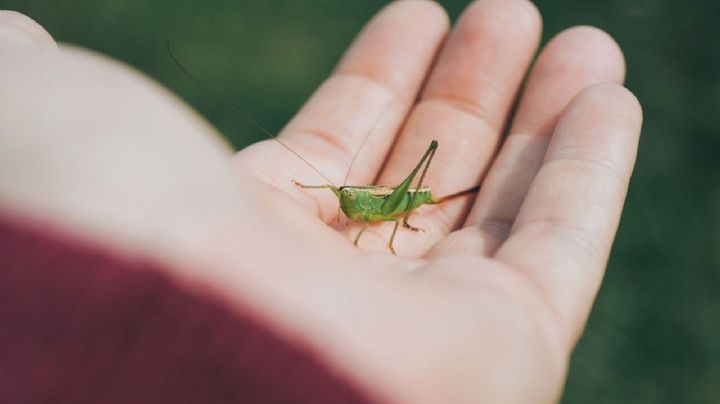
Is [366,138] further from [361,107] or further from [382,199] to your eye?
[382,199]

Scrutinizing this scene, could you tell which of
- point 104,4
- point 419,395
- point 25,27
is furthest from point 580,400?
point 104,4

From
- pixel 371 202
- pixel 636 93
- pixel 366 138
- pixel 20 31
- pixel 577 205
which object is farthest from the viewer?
pixel 636 93

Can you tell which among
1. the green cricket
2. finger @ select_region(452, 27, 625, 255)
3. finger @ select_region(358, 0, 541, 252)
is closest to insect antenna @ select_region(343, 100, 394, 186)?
finger @ select_region(358, 0, 541, 252)

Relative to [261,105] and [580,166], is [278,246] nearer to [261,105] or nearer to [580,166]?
[580,166]

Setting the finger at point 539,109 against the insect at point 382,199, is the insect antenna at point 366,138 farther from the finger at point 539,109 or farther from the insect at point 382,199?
the finger at point 539,109

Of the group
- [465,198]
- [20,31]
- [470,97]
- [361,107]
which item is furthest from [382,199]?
[20,31]

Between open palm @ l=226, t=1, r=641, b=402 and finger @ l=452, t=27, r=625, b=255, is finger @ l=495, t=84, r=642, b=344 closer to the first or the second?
open palm @ l=226, t=1, r=641, b=402

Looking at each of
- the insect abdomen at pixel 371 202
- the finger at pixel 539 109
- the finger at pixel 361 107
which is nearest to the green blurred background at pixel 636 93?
the finger at pixel 361 107
